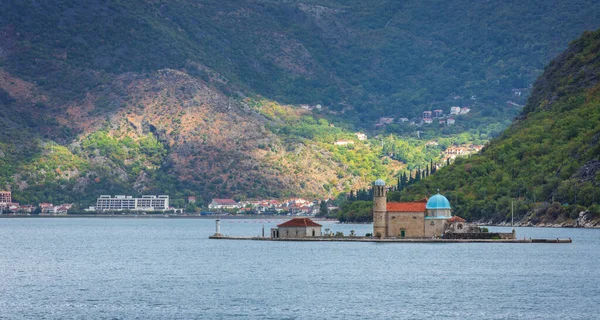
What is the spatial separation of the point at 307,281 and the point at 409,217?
4557 centimetres

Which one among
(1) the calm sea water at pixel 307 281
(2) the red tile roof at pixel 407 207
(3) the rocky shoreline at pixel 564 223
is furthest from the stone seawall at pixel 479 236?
(3) the rocky shoreline at pixel 564 223

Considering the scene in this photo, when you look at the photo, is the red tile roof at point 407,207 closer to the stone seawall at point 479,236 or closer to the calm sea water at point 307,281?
the calm sea water at point 307,281

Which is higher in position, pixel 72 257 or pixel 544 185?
pixel 544 185

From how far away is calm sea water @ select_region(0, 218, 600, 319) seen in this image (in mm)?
87438

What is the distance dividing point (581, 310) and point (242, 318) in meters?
22.6

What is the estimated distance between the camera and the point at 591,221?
180 m

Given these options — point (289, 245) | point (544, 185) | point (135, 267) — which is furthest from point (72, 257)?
point (544, 185)

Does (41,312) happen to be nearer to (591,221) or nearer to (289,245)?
(289,245)

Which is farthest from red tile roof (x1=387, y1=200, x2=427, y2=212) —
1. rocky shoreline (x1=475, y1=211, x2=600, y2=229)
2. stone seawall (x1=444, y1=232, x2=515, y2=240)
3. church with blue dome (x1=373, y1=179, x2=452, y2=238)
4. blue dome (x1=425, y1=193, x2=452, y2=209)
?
rocky shoreline (x1=475, y1=211, x2=600, y2=229)

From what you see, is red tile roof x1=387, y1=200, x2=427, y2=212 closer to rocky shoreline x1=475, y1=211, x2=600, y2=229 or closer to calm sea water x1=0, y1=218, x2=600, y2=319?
calm sea water x1=0, y1=218, x2=600, y2=319

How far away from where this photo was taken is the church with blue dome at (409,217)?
148 meters

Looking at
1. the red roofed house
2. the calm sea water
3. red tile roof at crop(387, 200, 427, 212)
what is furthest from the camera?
the red roofed house

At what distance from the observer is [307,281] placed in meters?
107

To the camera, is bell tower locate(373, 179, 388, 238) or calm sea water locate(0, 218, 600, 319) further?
bell tower locate(373, 179, 388, 238)
